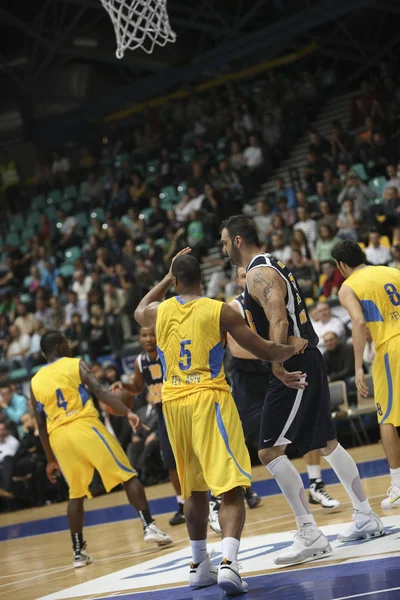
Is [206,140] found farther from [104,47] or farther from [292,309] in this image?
[292,309]

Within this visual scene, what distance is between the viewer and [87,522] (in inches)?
407

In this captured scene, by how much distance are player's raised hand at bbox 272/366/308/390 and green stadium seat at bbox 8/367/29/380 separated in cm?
1133

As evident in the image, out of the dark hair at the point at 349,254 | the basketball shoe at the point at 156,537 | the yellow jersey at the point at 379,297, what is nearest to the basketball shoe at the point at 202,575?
the basketball shoe at the point at 156,537

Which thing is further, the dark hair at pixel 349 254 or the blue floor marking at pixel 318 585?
the dark hair at pixel 349 254

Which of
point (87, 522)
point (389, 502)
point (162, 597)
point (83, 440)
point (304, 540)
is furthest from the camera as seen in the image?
point (87, 522)

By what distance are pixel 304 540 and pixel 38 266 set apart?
15489 mm

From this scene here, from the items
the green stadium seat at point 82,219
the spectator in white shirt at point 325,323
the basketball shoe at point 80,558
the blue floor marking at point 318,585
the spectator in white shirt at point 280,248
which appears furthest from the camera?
the green stadium seat at point 82,219

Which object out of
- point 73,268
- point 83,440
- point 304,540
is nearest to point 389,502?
point 304,540

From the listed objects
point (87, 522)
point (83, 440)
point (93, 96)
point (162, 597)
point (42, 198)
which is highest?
point (93, 96)

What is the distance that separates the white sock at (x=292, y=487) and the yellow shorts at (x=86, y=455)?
2.16 metres

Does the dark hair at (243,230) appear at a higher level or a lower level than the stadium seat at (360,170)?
lower

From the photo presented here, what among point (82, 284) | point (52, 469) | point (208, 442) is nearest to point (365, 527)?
point (208, 442)

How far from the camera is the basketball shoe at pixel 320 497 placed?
7.40 m

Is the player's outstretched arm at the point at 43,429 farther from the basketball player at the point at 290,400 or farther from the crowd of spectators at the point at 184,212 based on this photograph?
the crowd of spectators at the point at 184,212
